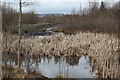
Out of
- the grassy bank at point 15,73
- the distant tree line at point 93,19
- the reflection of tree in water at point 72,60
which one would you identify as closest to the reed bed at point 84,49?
the reflection of tree in water at point 72,60

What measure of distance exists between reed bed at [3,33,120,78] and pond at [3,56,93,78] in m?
0.25

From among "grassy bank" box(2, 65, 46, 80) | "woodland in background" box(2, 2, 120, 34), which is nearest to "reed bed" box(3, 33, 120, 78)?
"grassy bank" box(2, 65, 46, 80)

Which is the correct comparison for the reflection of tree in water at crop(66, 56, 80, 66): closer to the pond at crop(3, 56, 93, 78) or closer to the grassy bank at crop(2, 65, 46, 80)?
the pond at crop(3, 56, 93, 78)

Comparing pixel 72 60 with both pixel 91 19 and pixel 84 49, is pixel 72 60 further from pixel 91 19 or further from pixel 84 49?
pixel 91 19

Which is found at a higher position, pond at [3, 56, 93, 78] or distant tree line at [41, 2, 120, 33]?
distant tree line at [41, 2, 120, 33]

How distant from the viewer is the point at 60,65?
7.00 metres

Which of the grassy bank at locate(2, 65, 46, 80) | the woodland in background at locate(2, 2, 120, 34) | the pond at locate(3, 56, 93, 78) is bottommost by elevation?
the pond at locate(3, 56, 93, 78)

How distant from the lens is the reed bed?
596cm

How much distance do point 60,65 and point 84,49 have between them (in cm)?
178

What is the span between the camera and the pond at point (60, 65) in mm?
5898

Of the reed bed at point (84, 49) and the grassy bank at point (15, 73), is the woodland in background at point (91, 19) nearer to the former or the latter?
the reed bed at point (84, 49)

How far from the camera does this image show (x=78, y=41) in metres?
9.20

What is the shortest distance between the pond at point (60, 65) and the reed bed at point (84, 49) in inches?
9.7

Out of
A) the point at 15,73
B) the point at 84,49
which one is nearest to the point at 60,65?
the point at 84,49
